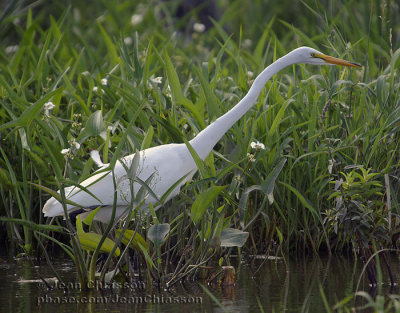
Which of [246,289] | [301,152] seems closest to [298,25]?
[301,152]

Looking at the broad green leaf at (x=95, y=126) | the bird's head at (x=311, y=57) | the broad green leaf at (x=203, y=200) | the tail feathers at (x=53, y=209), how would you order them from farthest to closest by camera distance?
the bird's head at (x=311, y=57)
the broad green leaf at (x=95, y=126)
the tail feathers at (x=53, y=209)
the broad green leaf at (x=203, y=200)

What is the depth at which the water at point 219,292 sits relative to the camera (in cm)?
312

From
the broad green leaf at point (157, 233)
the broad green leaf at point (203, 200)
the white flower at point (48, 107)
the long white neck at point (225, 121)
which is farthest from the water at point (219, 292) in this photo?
the white flower at point (48, 107)

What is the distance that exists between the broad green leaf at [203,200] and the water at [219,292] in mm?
382

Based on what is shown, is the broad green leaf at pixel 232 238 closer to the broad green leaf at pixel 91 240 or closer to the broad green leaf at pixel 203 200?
the broad green leaf at pixel 203 200

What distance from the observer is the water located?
3115 millimetres

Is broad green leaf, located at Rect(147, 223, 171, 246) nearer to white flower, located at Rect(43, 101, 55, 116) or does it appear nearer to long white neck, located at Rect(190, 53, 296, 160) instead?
long white neck, located at Rect(190, 53, 296, 160)

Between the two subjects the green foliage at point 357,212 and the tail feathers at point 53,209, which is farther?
the tail feathers at point 53,209

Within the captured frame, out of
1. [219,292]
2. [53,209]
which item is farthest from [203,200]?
[53,209]

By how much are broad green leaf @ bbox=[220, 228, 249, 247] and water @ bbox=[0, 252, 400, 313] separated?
0.24m

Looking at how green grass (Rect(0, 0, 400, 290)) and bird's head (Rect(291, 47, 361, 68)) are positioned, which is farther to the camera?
bird's head (Rect(291, 47, 361, 68))

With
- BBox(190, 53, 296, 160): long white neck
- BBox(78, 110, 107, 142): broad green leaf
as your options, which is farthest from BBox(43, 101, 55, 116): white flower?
BBox(190, 53, 296, 160): long white neck

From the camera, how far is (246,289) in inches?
136

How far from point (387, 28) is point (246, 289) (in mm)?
1950
